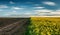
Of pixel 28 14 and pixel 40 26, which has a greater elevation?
pixel 28 14

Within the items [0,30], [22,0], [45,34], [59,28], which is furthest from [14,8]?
[59,28]

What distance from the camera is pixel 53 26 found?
195 centimetres

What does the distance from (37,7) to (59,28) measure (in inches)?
21.7

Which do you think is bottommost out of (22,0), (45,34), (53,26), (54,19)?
(45,34)

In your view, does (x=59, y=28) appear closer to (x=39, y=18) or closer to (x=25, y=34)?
(x=39, y=18)

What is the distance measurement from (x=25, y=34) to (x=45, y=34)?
359mm

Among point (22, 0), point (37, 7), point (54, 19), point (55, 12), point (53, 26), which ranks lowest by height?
point (53, 26)

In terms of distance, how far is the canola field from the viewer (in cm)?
192

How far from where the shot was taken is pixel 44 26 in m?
1.95

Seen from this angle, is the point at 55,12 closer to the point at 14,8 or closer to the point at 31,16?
the point at 31,16

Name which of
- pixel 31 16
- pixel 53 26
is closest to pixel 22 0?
pixel 31 16

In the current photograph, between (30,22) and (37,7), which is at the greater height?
(37,7)

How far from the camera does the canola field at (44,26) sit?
1921 millimetres

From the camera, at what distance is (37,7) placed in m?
1.92
